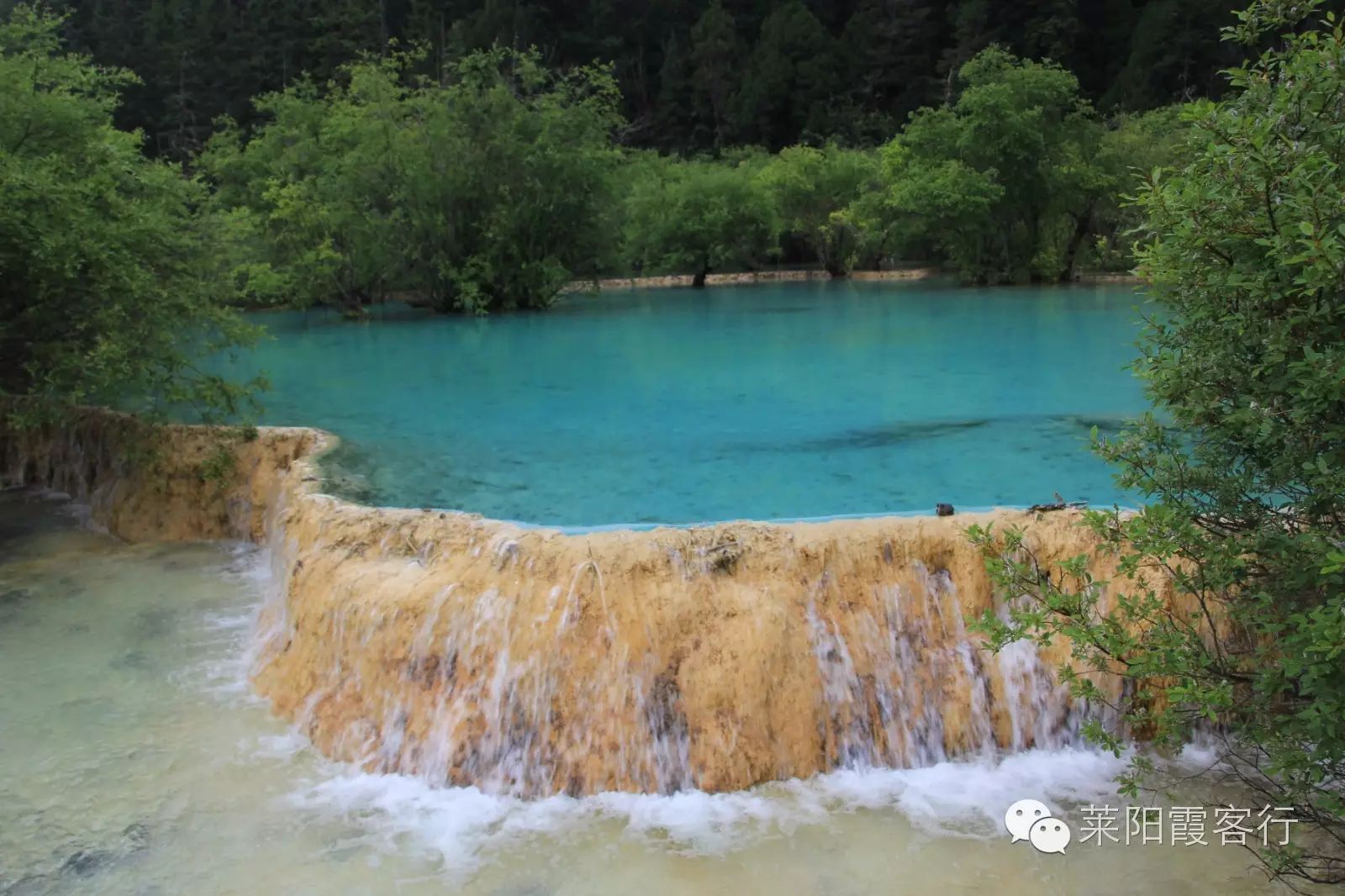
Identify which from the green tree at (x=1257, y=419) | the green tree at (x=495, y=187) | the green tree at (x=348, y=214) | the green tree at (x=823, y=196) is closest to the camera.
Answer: the green tree at (x=1257, y=419)

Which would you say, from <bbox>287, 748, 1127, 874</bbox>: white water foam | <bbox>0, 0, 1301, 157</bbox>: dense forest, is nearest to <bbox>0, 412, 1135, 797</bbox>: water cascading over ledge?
<bbox>287, 748, 1127, 874</bbox>: white water foam

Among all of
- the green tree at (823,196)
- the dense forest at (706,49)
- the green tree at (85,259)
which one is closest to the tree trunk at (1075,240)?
the green tree at (823,196)

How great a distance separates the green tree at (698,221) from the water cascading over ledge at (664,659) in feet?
95.6

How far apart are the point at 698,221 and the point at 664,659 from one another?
31467 mm

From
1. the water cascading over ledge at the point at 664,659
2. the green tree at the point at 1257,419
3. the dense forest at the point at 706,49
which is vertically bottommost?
the water cascading over ledge at the point at 664,659

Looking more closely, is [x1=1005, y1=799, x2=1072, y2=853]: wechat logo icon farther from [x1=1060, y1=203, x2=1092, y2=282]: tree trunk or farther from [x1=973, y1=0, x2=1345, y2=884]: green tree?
[x1=1060, y1=203, x2=1092, y2=282]: tree trunk

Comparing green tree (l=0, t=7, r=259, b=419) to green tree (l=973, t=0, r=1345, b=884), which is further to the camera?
green tree (l=0, t=7, r=259, b=419)

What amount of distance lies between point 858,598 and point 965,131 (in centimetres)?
2559

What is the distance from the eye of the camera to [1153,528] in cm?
357

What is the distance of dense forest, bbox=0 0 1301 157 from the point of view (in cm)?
4450

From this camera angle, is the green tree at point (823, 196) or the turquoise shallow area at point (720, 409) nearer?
the turquoise shallow area at point (720, 409)

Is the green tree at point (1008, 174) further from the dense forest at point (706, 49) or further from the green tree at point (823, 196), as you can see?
the dense forest at point (706, 49)

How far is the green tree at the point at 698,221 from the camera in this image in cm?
3541

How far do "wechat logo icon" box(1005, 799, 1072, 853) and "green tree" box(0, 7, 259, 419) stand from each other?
23.8 ft
